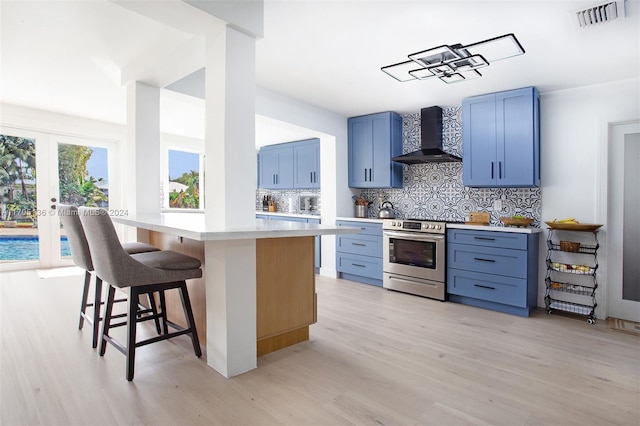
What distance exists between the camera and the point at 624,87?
11.2 ft

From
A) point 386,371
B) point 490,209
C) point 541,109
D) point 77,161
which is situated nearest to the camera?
point 386,371

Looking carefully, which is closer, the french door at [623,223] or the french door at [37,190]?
the french door at [623,223]

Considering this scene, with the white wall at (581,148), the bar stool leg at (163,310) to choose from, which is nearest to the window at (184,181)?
the bar stool leg at (163,310)

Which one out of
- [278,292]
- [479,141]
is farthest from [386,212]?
[278,292]

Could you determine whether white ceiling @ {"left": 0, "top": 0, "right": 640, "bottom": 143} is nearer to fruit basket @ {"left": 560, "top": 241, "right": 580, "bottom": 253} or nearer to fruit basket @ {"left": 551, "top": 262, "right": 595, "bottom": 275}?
fruit basket @ {"left": 560, "top": 241, "right": 580, "bottom": 253}

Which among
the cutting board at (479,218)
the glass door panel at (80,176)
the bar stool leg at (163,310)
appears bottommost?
the bar stool leg at (163,310)

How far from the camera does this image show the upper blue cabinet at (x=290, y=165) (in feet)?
19.4

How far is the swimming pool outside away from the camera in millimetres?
4979

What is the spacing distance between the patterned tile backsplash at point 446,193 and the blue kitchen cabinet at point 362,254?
2.06 feet

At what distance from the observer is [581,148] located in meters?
3.63

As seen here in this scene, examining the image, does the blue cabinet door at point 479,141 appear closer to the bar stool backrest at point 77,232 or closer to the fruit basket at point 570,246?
the fruit basket at point 570,246

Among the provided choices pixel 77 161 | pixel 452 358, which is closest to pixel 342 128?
pixel 452 358

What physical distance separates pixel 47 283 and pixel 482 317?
4989 millimetres

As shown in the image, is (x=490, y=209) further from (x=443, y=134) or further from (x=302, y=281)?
(x=302, y=281)
